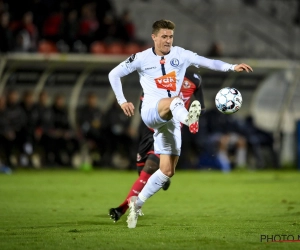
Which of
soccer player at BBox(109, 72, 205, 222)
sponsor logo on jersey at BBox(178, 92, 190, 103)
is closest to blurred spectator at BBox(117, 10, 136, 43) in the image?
soccer player at BBox(109, 72, 205, 222)

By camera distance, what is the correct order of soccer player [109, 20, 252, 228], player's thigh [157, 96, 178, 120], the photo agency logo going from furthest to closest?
1. soccer player [109, 20, 252, 228]
2. player's thigh [157, 96, 178, 120]
3. the photo agency logo

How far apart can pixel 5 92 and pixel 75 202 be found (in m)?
9.28

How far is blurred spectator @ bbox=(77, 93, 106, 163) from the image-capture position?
746 inches

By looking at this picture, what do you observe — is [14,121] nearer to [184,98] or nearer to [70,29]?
[70,29]

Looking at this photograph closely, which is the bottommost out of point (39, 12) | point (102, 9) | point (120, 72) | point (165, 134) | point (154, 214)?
point (154, 214)

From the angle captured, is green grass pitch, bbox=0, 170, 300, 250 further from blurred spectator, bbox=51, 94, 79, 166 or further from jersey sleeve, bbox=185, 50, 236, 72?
blurred spectator, bbox=51, 94, 79, 166

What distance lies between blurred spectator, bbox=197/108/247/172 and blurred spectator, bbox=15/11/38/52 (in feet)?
16.6

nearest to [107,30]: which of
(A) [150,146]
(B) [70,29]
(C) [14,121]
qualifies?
(B) [70,29]

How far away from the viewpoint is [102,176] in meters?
17.4

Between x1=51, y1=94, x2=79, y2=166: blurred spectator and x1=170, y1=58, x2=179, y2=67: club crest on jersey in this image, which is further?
x1=51, y1=94, x2=79, y2=166: blurred spectator

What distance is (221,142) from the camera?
771 inches

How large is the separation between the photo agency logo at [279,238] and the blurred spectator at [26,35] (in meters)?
12.3

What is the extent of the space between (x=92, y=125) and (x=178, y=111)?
11.9 meters

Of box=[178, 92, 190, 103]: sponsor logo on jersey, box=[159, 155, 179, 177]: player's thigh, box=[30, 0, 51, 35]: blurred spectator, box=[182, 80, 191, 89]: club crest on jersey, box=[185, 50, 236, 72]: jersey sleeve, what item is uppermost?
box=[30, 0, 51, 35]: blurred spectator
